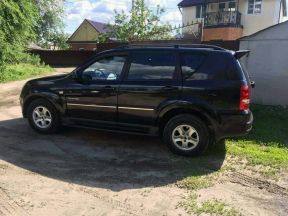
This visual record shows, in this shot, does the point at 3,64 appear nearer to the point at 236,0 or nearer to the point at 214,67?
the point at 214,67

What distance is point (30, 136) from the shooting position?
285 inches

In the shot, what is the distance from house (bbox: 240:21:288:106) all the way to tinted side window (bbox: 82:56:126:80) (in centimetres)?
520

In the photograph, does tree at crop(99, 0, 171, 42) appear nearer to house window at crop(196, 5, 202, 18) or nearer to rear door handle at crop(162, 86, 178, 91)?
house window at crop(196, 5, 202, 18)

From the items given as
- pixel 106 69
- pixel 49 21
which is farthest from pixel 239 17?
pixel 106 69

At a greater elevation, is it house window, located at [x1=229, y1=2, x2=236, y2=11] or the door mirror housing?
house window, located at [x1=229, y1=2, x2=236, y2=11]

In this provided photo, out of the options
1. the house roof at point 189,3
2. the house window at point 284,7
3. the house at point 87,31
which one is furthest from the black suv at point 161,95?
the house at point 87,31

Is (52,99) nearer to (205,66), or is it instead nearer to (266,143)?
(205,66)

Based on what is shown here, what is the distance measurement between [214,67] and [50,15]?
31.1 m

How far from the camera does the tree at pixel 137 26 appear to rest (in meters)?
26.7

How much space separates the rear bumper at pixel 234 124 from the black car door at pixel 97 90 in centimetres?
193

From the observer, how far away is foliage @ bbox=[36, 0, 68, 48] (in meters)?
31.4

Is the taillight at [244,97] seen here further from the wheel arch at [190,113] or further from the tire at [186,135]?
the tire at [186,135]

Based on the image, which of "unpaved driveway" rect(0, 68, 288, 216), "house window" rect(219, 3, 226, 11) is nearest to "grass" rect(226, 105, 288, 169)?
"unpaved driveway" rect(0, 68, 288, 216)

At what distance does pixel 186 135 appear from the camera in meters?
6.07
